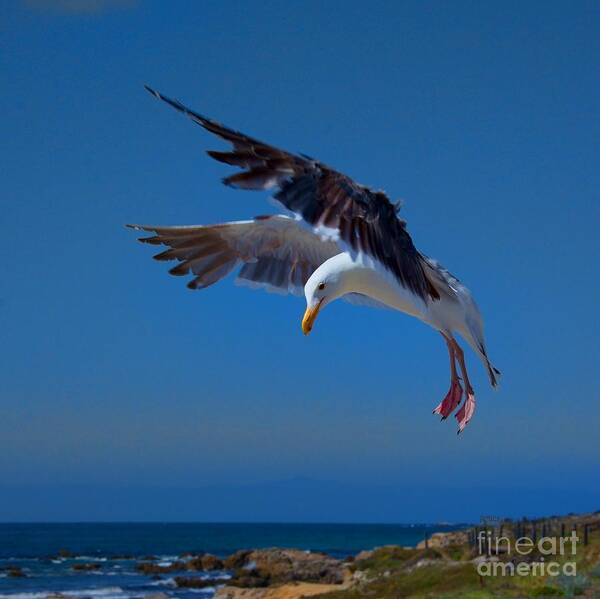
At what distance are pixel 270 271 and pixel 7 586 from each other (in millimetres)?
39894

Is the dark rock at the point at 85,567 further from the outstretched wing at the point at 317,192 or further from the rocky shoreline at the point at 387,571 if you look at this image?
the outstretched wing at the point at 317,192

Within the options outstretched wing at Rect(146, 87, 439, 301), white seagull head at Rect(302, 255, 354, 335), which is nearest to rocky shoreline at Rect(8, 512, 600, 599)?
white seagull head at Rect(302, 255, 354, 335)

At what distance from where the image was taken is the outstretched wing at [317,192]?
5.02 meters

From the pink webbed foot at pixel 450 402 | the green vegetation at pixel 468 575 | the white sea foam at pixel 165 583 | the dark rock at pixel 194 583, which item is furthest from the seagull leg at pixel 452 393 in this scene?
the white sea foam at pixel 165 583

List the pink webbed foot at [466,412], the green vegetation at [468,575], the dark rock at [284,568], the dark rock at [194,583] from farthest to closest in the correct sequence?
1. the dark rock at [194,583]
2. the dark rock at [284,568]
3. the green vegetation at [468,575]
4. the pink webbed foot at [466,412]

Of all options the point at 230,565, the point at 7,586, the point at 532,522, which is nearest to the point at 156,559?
the point at 230,565

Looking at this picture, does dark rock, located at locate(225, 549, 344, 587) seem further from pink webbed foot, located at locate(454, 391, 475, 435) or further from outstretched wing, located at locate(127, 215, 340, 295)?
pink webbed foot, located at locate(454, 391, 475, 435)

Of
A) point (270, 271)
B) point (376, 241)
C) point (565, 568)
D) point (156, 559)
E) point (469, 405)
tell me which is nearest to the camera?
point (376, 241)

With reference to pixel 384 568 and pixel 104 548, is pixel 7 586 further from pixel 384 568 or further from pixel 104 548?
pixel 104 548

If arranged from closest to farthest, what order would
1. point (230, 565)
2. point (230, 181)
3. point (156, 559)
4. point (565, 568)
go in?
point (230, 181), point (565, 568), point (230, 565), point (156, 559)

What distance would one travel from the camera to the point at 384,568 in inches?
1367

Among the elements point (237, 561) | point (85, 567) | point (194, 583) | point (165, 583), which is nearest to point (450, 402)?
point (194, 583)

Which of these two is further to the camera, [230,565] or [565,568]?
[230,565]

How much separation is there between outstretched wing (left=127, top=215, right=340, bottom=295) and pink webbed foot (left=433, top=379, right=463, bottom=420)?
1525 millimetres
